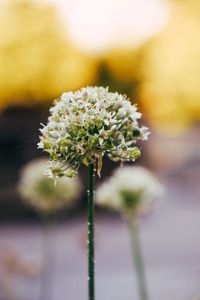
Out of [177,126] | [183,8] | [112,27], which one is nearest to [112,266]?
[112,27]

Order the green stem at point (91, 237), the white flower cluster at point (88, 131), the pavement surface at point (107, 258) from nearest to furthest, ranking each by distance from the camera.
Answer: the green stem at point (91, 237)
the white flower cluster at point (88, 131)
the pavement surface at point (107, 258)

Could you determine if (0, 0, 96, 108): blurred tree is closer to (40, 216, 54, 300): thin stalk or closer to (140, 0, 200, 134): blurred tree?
(140, 0, 200, 134): blurred tree

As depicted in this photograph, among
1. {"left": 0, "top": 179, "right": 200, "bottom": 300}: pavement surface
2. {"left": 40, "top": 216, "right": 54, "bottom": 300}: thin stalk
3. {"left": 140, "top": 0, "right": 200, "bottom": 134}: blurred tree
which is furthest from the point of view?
{"left": 140, "top": 0, "right": 200, "bottom": 134}: blurred tree

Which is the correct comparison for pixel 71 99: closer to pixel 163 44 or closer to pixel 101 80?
pixel 101 80

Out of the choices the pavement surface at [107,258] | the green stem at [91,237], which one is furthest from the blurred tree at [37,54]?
the green stem at [91,237]

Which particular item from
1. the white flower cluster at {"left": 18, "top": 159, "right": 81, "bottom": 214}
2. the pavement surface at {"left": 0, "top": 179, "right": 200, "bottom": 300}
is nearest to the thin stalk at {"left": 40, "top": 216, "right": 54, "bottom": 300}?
the pavement surface at {"left": 0, "top": 179, "right": 200, "bottom": 300}

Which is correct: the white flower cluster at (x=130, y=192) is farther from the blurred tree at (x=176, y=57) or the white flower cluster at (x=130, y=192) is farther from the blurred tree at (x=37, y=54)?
the blurred tree at (x=176, y=57)
